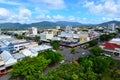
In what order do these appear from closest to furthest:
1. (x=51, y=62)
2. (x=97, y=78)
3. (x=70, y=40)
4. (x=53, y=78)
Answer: (x=53, y=78) < (x=97, y=78) < (x=51, y=62) < (x=70, y=40)

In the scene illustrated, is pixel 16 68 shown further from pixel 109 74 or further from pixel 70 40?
pixel 70 40

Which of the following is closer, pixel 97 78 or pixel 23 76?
pixel 97 78

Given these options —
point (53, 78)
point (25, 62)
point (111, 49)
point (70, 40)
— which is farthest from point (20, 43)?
point (53, 78)

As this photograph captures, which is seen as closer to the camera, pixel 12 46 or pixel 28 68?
pixel 28 68

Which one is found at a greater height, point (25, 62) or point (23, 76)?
point (25, 62)

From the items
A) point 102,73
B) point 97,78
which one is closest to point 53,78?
point 97,78

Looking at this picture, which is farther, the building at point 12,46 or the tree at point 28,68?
the building at point 12,46

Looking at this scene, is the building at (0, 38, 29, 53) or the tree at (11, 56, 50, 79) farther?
the building at (0, 38, 29, 53)

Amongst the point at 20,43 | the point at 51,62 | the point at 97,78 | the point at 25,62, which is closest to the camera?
the point at 97,78

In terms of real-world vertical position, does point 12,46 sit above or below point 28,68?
above
